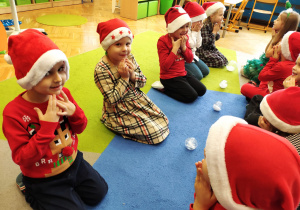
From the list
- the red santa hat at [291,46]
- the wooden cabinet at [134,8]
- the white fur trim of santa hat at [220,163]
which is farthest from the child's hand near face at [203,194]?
the wooden cabinet at [134,8]

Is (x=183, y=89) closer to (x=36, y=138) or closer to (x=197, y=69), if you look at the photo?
(x=197, y=69)

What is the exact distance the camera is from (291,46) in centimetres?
185

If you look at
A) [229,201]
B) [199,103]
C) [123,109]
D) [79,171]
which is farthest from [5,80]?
[229,201]

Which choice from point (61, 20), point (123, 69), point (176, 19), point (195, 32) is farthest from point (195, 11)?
point (61, 20)

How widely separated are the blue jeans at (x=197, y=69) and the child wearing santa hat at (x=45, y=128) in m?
1.86

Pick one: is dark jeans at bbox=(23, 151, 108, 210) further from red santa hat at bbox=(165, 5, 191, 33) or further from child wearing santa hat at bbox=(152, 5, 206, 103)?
red santa hat at bbox=(165, 5, 191, 33)

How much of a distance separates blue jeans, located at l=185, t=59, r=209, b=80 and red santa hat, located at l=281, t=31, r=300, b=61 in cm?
98

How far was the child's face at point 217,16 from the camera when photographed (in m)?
2.83

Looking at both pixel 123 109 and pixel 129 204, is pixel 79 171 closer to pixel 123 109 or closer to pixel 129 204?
pixel 129 204

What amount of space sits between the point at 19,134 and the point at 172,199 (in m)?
0.91

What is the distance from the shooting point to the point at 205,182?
841 mm

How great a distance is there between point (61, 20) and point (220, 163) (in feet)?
15.4

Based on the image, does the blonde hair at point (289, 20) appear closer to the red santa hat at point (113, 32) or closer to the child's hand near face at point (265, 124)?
the child's hand near face at point (265, 124)

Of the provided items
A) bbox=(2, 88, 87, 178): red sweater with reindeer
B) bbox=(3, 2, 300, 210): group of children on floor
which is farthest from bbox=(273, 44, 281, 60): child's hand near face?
bbox=(2, 88, 87, 178): red sweater with reindeer
